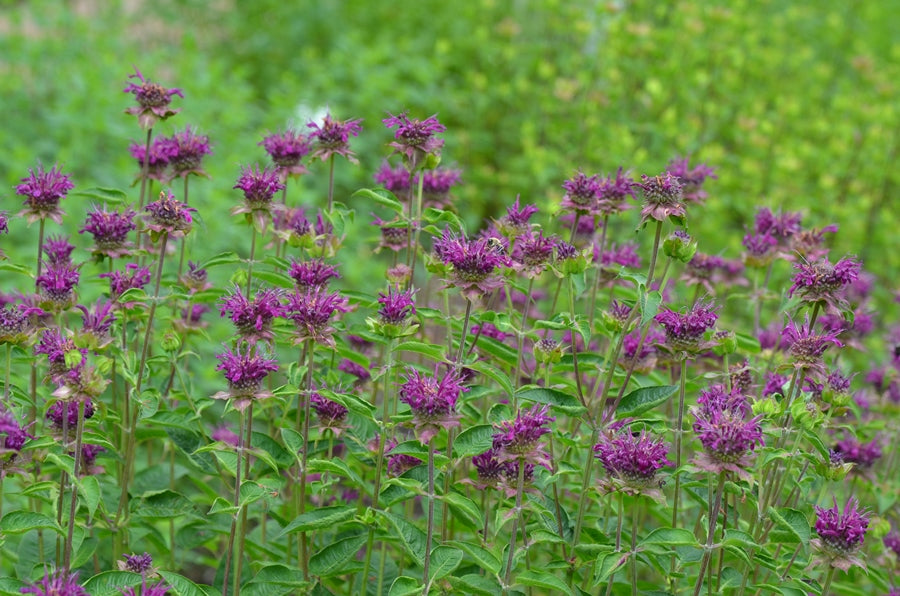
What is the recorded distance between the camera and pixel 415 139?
1.98 m

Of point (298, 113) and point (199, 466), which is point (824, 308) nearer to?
point (199, 466)

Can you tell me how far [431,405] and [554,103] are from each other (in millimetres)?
4023

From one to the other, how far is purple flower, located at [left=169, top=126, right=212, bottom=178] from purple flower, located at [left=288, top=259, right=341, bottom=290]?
0.46 m

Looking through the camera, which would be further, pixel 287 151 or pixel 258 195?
pixel 287 151

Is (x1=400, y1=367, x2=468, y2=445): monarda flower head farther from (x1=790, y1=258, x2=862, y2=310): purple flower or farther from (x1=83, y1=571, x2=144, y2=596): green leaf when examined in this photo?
(x1=790, y1=258, x2=862, y2=310): purple flower

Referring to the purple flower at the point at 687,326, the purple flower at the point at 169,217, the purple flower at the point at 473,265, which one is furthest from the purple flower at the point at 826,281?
the purple flower at the point at 169,217

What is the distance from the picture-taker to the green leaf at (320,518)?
5.79 ft

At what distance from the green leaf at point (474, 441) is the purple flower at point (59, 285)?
76cm

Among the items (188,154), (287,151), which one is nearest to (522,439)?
(287,151)

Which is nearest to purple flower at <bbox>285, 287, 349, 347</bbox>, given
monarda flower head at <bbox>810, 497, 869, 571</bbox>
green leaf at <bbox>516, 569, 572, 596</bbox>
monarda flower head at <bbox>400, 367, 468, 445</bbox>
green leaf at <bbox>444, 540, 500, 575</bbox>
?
monarda flower head at <bbox>400, 367, 468, 445</bbox>

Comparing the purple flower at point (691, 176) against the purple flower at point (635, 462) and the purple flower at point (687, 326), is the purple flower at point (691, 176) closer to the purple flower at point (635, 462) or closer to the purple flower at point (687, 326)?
the purple flower at point (687, 326)

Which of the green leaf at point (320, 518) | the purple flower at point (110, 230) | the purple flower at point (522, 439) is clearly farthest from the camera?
the purple flower at point (110, 230)

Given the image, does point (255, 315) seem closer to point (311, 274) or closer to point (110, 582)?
point (311, 274)

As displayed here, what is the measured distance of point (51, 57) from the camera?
6355 millimetres
